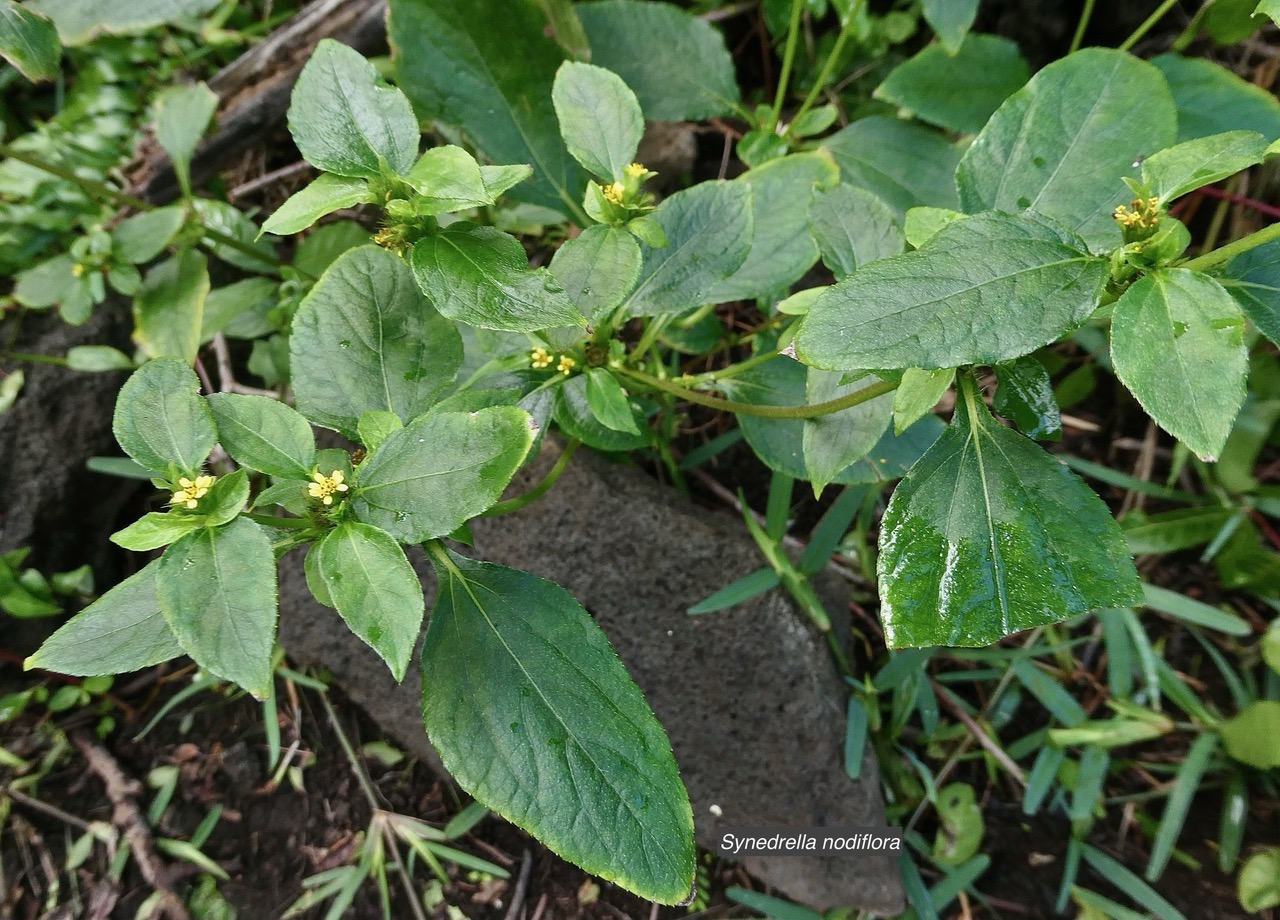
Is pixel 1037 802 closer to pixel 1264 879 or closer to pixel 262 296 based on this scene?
pixel 1264 879

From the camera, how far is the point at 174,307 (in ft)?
5.37

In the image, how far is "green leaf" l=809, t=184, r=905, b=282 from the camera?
1193mm

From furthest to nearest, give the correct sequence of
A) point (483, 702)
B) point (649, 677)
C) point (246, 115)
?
point (246, 115) → point (649, 677) → point (483, 702)

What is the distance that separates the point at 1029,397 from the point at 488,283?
681 millimetres

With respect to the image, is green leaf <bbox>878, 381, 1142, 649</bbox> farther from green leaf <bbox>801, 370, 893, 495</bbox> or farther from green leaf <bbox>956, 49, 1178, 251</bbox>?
green leaf <bbox>956, 49, 1178, 251</bbox>

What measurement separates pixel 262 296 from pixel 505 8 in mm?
774

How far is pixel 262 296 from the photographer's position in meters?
1.69

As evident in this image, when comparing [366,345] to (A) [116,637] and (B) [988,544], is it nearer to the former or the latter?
(A) [116,637]

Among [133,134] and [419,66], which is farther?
[133,134]

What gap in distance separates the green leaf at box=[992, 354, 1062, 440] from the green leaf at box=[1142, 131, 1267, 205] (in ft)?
0.79

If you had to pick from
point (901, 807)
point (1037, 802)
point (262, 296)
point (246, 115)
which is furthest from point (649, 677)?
point (246, 115)

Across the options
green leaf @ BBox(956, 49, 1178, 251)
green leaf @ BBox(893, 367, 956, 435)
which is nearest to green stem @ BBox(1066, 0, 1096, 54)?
green leaf @ BBox(956, 49, 1178, 251)

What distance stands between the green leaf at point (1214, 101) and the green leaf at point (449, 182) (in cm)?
144

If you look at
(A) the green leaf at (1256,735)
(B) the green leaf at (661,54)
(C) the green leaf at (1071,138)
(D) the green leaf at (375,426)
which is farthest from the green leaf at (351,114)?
(A) the green leaf at (1256,735)
